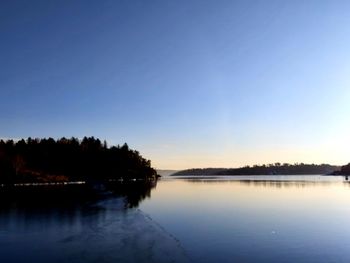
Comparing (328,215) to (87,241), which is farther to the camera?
(328,215)

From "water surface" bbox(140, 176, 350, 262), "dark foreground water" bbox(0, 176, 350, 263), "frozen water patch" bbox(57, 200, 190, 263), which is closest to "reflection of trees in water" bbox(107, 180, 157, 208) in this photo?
"water surface" bbox(140, 176, 350, 262)

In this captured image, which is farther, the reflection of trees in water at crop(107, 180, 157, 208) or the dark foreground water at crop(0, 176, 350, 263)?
the reflection of trees in water at crop(107, 180, 157, 208)

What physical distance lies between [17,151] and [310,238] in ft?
599

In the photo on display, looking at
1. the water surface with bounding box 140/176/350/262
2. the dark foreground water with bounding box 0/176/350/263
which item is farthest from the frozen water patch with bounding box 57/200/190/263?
the water surface with bounding box 140/176/350/262

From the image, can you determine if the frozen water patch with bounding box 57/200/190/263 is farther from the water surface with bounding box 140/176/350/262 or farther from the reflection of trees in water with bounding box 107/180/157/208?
the reflection of trees in water with bounding box 107/180/157/208

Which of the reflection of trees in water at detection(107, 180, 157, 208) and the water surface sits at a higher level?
the reflection of trees in water at detection(107, 180, 157, 208)

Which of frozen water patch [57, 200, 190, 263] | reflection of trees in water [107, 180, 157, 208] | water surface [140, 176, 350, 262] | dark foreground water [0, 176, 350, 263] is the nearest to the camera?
frozen water patch [57, 200, 190, 263]

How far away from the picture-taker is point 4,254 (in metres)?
29.7

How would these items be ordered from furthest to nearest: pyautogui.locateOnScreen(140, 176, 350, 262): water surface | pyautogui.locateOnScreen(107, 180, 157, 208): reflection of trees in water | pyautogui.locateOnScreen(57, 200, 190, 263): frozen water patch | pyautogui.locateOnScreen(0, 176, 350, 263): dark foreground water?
pyautogui.locateOnScreen(107, 180, 157, 208): reflection of trees in water, pyautogui.locateOnScreen(140, 176, 350, 262): water surface, pyautogui.locateOnScreen(0, 176, 350, 263): dark foreground water, pyautogui.locateOnScreen(57, 200, 190, 263): frozen water patch

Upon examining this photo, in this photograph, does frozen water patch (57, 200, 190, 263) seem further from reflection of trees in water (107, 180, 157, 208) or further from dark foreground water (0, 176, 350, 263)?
reflection of trees in water (107, 180, 157, 208)

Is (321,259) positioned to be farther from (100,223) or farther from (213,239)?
(100,223)

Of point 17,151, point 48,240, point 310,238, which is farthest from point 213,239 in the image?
point 17,151

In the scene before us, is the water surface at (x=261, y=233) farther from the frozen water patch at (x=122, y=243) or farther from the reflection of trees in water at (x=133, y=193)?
the reflection of trees in water at (x=133, y=193)

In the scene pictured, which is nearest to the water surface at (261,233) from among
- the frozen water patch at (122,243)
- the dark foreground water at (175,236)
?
the dark foreground water at (175,236)
